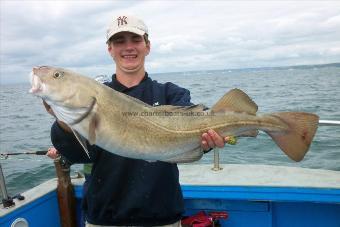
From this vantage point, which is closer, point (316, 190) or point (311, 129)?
point (311, 129)

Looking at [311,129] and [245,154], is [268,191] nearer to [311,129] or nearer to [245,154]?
[311,129]

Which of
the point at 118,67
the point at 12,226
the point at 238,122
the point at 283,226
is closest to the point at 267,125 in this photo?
the point at 238,122

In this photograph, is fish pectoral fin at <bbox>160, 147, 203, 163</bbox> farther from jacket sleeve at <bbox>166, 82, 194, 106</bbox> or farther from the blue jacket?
jacket sleeve at <bbox>166, 82, 194, 106</bbox>

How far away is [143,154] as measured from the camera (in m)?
2.94

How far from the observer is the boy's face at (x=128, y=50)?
347cm

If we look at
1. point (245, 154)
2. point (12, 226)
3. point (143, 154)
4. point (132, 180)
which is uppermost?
point (143, 154)

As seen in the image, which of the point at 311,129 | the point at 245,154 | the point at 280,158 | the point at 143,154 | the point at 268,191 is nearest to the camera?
the point at 143,154

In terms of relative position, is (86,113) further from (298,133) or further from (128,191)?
(298,133)

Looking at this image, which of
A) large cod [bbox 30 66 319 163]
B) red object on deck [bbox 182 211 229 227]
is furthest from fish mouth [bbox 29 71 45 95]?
red object on deck [bbox 182 211 229 227]

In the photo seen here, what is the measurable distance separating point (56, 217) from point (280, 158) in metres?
8.59

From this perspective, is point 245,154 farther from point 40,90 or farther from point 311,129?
point 40,90

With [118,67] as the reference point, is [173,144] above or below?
below

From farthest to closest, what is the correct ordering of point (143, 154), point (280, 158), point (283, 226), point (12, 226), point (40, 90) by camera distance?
point (280, 158)
point (283, 226)
point (12, 226)
point (143, 154)
point (40, 90)

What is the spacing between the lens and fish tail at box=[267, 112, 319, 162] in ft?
10.7
